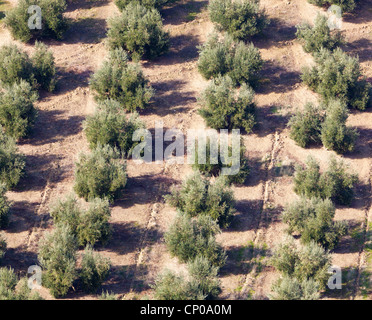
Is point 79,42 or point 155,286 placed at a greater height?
point 79,42

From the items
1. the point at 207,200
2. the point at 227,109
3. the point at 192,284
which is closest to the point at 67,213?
the point at 207,200

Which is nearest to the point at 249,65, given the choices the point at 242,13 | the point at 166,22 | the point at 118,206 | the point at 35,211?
the point at 242,13

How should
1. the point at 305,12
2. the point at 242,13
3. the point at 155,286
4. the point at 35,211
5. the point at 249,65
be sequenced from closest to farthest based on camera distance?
the point at 155,286 → the point at 35,211 → the point at 249,65 → the point at 242,13 → the point at 305,12

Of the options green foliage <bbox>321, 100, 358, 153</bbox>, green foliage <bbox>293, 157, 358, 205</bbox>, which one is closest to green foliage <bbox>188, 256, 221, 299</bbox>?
green foliage <bbox>293, 157, 358, 205</bbox>

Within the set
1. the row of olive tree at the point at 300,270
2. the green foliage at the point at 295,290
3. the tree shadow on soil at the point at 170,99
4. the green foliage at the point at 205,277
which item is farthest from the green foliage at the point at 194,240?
the tree shadow on soil at the point at 170,99

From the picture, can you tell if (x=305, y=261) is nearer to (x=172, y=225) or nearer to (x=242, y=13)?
(x=172, y=225)

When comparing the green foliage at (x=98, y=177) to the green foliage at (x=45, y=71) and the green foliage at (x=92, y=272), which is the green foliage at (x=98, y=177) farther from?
the green foliage at (x=45, y=71)
